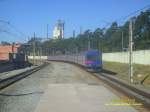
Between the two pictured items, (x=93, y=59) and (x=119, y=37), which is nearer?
(x=93, y=59)

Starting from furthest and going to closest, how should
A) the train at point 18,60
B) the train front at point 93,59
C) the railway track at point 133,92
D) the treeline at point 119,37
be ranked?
the treeline at point 119,37 → the train at point 18,60 → the train front at point 93,59 → the railway track at point 133,92

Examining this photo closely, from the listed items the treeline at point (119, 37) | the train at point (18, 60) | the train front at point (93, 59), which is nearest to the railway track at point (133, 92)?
the train front at point (93, 59)

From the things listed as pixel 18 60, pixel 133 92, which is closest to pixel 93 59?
pixel 133 92

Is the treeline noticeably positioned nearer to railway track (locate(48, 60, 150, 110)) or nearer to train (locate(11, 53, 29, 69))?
train (locate(11, 53, 29, 69))

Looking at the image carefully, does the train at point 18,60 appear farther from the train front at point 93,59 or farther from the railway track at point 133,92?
the railway track at point 133,92

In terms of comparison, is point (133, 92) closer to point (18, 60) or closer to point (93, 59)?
point (93, 59)

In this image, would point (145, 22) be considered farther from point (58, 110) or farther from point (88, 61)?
point (58, 110)

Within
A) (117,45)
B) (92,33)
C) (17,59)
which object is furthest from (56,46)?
(17,59)

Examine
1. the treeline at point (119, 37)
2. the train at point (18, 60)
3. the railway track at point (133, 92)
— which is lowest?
the railway track at point (133, 92)

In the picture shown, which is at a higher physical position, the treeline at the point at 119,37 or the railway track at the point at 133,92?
the treeline at the point at 119,37

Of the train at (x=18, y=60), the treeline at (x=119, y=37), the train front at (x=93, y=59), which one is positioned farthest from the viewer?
the treeline at (x=119, y=37)

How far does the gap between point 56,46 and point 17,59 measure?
106573 millimetres

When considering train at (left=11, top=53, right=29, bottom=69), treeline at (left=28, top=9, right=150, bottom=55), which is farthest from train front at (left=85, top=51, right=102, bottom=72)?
train at (left=11, top=53, right=29, bottom=69)

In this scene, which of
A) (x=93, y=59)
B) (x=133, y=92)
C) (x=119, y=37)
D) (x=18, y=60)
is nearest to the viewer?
(x=133, y=92)
